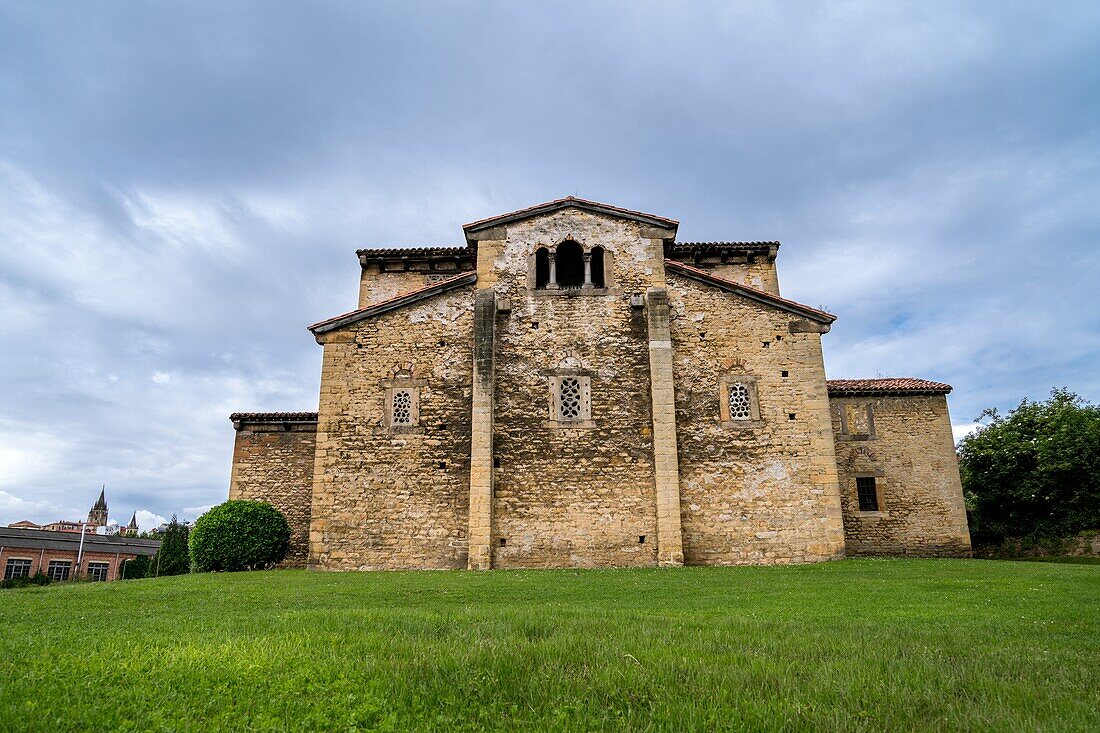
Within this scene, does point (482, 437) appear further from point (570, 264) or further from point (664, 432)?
point (570, 264)

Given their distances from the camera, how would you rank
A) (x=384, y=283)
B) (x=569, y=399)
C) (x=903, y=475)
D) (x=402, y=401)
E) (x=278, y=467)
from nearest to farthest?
(x=569, y=399) < (x=402, y=401) < (x=278, y=467) < (x=903, y=475) < (x=384, y=283)

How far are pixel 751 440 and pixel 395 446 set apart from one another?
10.0 m

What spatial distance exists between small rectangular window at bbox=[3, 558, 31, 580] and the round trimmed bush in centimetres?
4142

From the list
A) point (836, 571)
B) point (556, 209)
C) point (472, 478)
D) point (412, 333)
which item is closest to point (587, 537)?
point (472, 478)

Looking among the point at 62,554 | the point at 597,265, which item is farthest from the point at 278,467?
the point at 62,554

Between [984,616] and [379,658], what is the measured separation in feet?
25.0

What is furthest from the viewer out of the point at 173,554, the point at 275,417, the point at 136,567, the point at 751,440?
the point at 136,567

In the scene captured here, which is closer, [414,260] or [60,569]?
[414,260]

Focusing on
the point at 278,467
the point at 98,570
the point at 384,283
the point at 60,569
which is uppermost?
the point at 384,283

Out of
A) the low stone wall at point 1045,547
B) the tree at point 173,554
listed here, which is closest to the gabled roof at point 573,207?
the low stone wall at point 1045,547

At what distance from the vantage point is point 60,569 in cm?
5066

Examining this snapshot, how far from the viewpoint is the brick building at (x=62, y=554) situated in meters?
48.0

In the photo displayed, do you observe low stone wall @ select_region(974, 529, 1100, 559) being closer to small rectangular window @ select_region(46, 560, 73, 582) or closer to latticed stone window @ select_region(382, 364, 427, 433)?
latticed stone window @ select_region(382, 364, 427, 433)

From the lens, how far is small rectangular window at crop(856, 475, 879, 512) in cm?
2181
